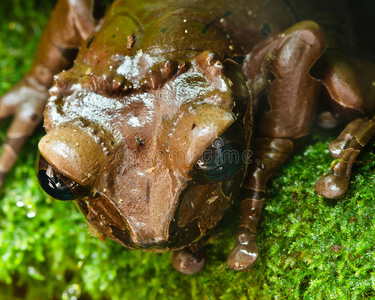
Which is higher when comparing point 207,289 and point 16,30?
point 16,30

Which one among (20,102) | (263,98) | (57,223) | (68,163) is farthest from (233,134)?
(20,102)

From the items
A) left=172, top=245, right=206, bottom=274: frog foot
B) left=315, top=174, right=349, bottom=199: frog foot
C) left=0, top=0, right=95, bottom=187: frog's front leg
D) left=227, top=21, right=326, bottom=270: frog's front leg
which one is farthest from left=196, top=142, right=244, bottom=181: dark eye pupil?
left=0, top=0, right=95, bottom=187: frog's front leg

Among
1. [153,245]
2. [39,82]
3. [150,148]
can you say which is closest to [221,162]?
[150,148]

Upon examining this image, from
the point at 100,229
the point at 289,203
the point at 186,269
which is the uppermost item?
the point at 100,229

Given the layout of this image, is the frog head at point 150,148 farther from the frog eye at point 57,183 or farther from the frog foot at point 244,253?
the frog foot at point 244,253

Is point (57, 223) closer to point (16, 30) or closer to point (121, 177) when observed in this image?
point (121, 177)

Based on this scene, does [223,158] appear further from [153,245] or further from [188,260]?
[188,260]
